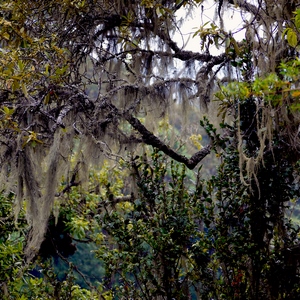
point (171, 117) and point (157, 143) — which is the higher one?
point (171, 117)

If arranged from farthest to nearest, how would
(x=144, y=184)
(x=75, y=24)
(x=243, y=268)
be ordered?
(x=75, y=24)
(x=144, y=184)
(x=243, y=268)

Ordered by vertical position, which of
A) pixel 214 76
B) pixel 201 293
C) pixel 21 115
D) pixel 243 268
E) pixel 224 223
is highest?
pixel 214 76

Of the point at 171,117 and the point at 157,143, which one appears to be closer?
the point at 157,143

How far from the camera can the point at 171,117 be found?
13.5 ft

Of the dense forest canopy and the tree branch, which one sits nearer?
the dense forest canopy

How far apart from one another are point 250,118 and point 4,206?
8.18 ft

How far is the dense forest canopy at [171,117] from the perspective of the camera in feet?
9.61

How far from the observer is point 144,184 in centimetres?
348

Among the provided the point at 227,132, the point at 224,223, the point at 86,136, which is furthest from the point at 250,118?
the point at 86,136

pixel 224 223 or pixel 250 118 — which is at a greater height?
pixel 250 118

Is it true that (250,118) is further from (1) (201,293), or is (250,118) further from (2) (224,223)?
(1) (201,293)

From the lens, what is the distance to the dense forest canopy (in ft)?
9.61

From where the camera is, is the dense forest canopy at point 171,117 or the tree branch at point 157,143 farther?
the tree branch at point 157,143

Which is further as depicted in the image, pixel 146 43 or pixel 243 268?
pixel 146 43
